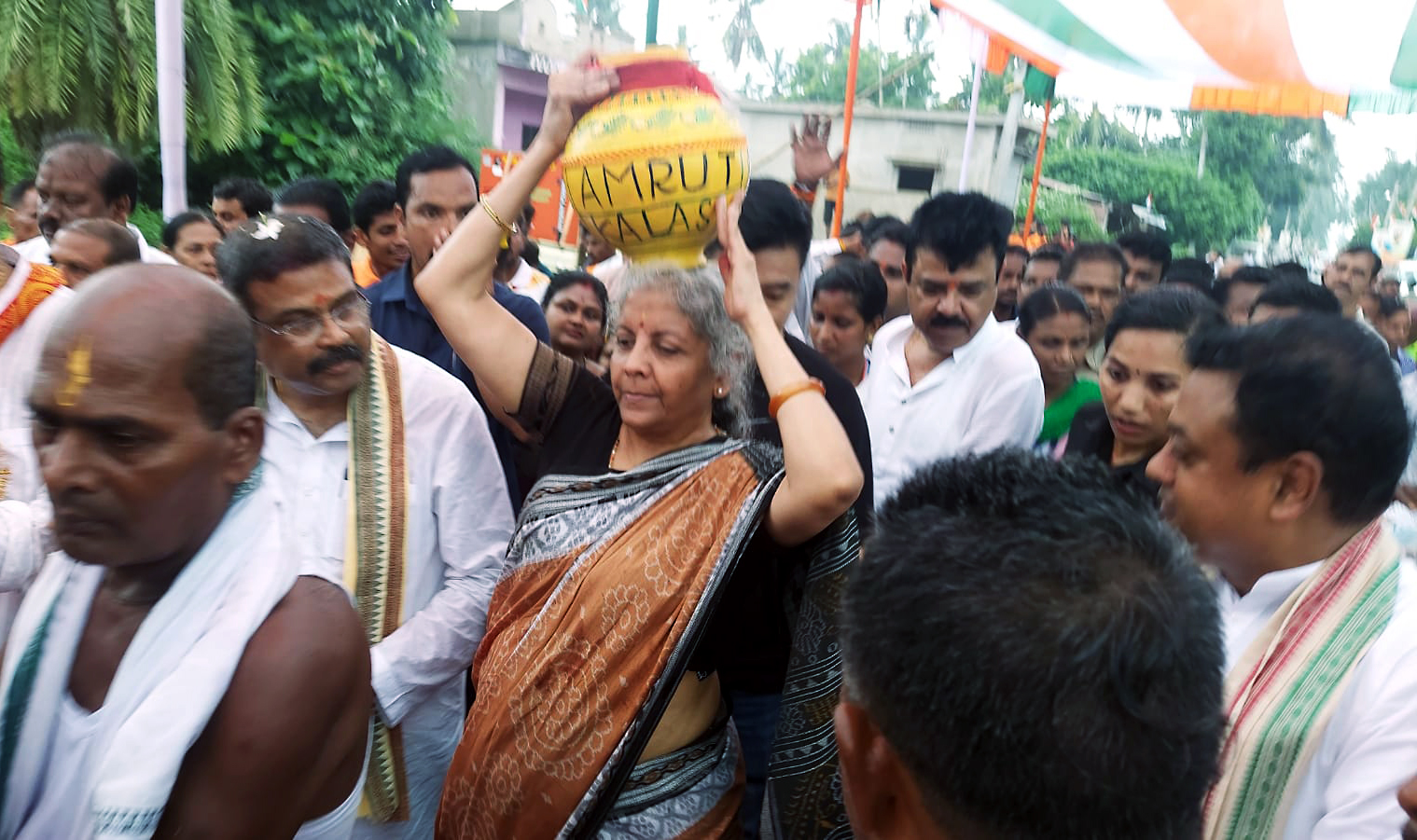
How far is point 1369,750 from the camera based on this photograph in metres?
1.39

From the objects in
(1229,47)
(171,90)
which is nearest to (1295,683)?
(171,90)

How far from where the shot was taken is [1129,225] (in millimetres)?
14727

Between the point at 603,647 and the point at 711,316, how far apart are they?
2.51 ft

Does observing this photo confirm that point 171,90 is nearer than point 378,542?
No

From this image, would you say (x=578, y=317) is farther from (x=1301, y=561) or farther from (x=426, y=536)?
(x=1301, y=561)

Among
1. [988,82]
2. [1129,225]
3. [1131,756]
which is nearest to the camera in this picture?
[1131,756]

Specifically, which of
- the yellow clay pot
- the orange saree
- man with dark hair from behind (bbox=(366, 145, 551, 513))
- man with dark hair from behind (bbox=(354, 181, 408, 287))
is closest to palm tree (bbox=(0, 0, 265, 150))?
man with dark hair from behind (bbox=(354, 181, 408, 287))

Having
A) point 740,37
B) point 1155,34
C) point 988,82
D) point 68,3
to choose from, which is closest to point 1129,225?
point 1155,34

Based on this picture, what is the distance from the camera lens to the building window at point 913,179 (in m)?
21.0

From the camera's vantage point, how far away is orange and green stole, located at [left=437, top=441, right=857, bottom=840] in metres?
1.88

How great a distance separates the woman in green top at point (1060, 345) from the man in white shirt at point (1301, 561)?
2.07m

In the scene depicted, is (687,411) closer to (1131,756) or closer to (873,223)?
(1131,756)

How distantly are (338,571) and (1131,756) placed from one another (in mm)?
1712

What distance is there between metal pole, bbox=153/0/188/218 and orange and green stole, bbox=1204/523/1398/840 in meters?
4.91
